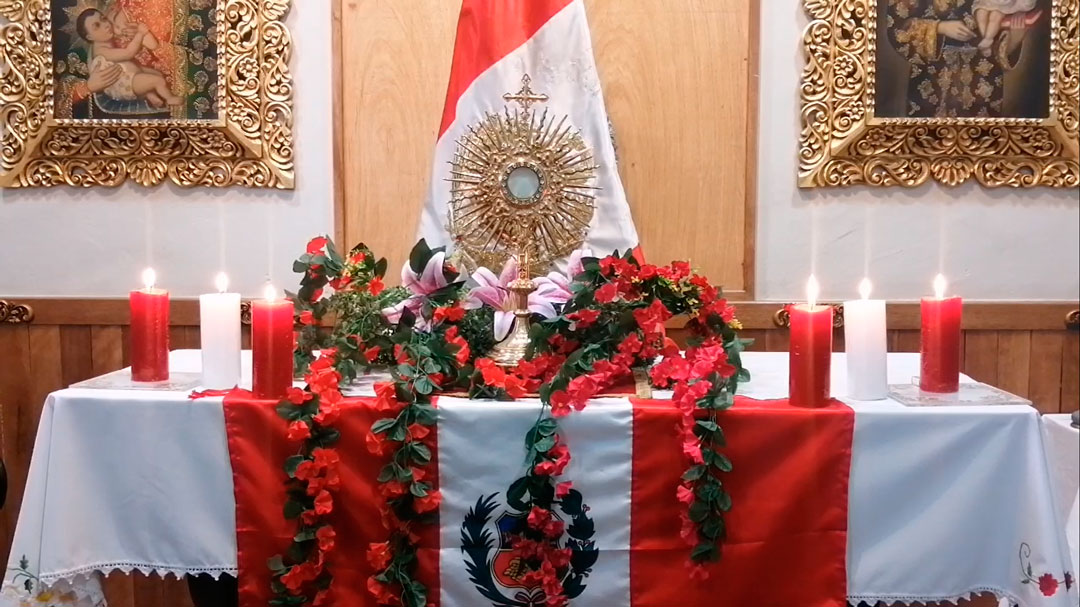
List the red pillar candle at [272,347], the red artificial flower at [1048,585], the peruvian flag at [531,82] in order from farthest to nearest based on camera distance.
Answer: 1. the peruvian flag at [531,82]
2. the red pillar candle at [272,347]
3. the red artificial flower at [1048,585]

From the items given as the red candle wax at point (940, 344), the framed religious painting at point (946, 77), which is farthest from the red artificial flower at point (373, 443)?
the framed religious painting at point (946, 77)

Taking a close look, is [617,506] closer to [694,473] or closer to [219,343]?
[694,473]

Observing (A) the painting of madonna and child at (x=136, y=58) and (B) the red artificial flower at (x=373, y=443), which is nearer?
(B) the red artificial flower at (x=373, y=443)

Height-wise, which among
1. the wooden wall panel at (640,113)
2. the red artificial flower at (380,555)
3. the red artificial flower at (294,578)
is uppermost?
the wooden wall panel at (640,113)

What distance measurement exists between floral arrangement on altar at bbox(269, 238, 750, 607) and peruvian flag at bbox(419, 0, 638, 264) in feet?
1.97

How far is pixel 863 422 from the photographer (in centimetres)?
121

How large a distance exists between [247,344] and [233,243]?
0.26 meters

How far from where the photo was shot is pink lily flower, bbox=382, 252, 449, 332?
1.37 m

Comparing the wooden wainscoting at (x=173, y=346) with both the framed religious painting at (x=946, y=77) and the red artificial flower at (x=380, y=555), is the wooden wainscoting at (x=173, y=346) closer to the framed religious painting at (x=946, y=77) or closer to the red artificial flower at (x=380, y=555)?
the framed religious painting at (x=946, y=77)

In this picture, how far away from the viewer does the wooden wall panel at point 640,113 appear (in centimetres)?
211

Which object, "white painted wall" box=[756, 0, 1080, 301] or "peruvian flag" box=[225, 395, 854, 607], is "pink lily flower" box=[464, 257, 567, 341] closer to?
"peruvian flag" box=[225, 395, 854, 607]

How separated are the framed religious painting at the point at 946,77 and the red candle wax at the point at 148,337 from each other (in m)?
1.50

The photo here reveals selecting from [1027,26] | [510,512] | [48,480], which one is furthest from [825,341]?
[1027,26]

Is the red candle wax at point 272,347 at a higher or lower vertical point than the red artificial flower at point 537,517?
higher
